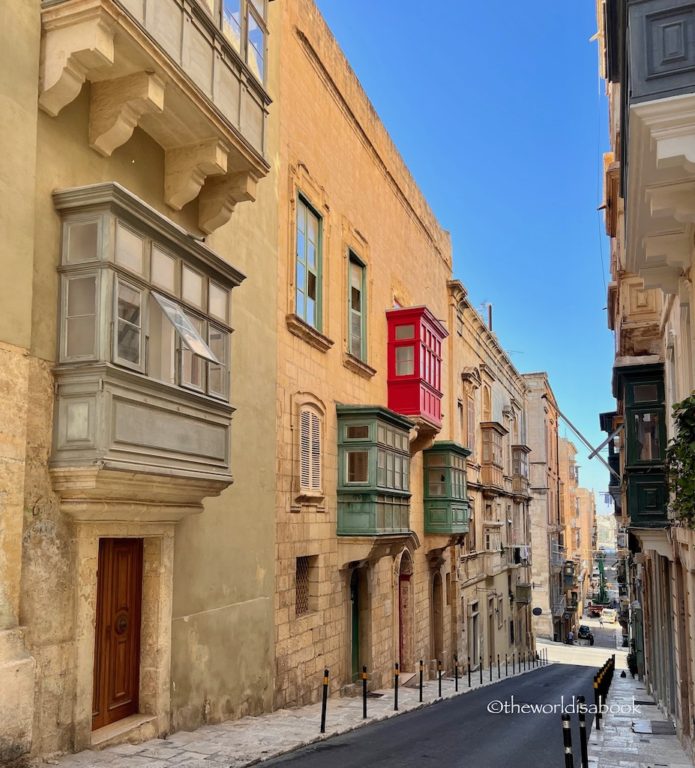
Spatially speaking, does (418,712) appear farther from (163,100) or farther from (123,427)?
(163,100)

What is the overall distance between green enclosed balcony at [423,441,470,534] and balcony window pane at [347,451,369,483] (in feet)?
22.6

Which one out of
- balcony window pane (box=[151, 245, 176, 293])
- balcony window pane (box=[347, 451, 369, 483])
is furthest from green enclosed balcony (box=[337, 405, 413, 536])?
balcony window pane (box=[151, 245, 176, 293])

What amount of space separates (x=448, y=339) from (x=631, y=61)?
19.1 metres

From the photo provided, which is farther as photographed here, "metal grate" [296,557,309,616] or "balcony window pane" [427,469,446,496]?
"balcony window pane" [427,469,446,496]

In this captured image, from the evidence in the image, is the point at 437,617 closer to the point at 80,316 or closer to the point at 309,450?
the point at 309,450

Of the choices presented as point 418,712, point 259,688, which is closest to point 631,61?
point 259,688

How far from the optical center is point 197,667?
960 centimetres

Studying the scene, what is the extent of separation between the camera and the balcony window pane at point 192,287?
8.50 meters

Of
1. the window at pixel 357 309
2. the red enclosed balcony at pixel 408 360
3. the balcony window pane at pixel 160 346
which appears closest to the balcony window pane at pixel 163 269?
the balcony window pane at pixel 160 346

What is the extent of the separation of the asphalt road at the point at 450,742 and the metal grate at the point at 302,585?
7.96ft

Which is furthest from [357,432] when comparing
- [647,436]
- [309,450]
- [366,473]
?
[647,436]

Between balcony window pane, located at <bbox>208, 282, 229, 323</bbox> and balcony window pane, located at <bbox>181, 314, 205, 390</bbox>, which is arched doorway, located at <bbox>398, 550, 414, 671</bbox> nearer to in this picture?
balcony window pane, located at <bbox>208, 282, 229, 323</bbox>

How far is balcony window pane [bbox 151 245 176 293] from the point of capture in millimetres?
7973

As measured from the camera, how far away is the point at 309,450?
14.0 metres
